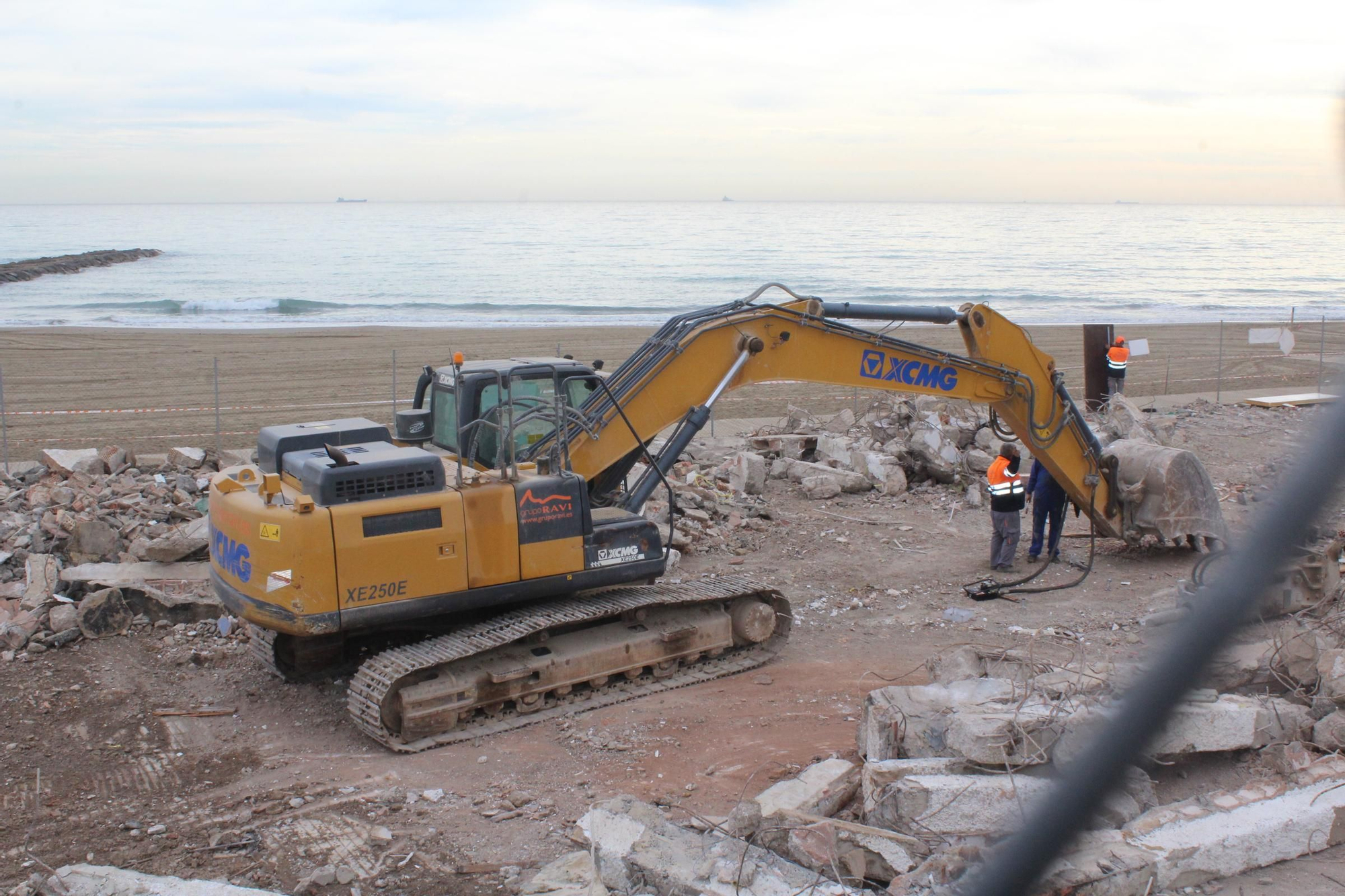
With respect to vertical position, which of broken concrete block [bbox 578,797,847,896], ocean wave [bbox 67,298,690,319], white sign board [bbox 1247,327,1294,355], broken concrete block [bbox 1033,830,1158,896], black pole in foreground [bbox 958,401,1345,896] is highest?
ocean wave [bbox 67,298,690,319]

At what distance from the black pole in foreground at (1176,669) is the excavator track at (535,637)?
24.3 ft

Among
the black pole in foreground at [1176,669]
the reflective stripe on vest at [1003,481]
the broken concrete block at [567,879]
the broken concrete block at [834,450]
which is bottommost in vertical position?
the broken concrete block at [567,879]

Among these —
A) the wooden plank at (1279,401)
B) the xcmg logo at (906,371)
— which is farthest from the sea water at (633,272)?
the xcmg logo at (906,371)

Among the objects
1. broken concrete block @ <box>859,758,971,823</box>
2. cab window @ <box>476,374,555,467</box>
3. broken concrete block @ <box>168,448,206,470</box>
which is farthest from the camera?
broken concrete block @ <box>168,448,206,470</box>

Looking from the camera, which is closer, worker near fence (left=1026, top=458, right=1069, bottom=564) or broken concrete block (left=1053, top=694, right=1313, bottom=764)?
broken concrete block (left=1053, top=694, right=1313, bottom=764)

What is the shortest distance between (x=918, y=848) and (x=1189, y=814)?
135cm

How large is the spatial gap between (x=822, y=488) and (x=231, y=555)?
902 cm

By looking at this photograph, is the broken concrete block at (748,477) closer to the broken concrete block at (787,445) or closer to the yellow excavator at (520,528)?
the broken concrete block at (787,445)

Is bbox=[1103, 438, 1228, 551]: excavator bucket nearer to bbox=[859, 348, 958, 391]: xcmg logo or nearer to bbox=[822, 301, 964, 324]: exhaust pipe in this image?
bbox=[859, 348, 958, 391]: xcmg logo

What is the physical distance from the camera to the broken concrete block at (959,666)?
804 centimetres

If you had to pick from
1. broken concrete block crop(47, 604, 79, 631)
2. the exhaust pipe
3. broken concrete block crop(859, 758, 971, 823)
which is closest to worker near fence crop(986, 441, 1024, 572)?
the exhaust pipe

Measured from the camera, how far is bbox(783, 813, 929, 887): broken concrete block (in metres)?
5.67

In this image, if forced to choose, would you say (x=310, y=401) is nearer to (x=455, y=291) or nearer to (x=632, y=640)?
(x=632, y=640)

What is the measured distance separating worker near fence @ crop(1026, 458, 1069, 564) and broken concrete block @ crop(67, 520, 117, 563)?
10.0 metres
